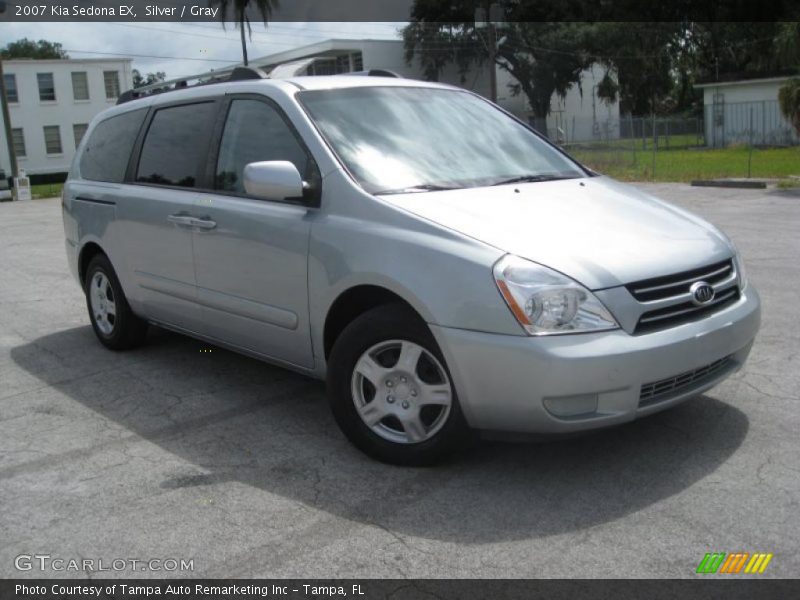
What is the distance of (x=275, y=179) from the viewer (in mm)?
4312

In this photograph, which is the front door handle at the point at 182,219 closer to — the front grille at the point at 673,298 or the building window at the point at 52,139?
the front grille at the point at 673,298

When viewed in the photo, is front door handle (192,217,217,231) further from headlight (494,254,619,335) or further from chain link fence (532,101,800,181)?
chain link fence (532,101,800,181)

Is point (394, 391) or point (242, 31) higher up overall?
point (242, 31)

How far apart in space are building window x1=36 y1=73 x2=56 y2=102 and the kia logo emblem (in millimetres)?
62355

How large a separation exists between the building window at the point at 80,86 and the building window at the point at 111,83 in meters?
1.43

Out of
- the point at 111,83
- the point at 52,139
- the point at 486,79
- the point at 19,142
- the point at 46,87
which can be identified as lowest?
the point at 19,142

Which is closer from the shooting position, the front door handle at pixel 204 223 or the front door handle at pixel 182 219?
the front door handle at pixel 204 223

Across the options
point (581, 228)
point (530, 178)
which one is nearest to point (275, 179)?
point (530, 178)

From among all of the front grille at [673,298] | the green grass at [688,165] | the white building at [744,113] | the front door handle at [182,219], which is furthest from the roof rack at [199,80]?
the white building at [744,113]

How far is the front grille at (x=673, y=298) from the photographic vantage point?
365cm

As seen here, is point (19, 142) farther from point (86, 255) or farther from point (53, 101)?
point (86, 255)

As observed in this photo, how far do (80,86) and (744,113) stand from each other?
43404 mm

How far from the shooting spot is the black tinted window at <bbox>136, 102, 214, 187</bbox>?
5.34 m
